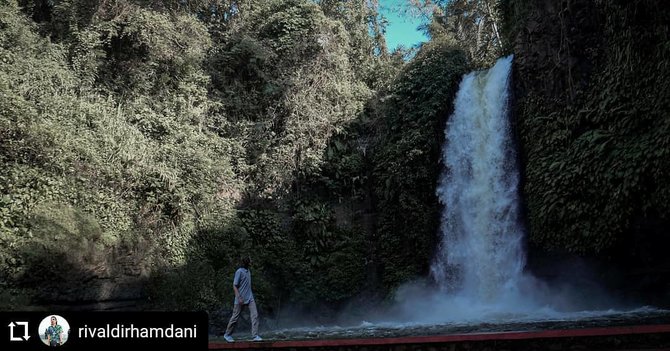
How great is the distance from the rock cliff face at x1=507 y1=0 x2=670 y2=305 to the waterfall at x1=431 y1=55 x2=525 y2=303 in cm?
54

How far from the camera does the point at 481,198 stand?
14.1 meters

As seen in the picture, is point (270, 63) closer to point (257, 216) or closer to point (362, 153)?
point (362, 153)

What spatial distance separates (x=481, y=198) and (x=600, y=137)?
3.60 meters

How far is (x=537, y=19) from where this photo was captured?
13.9 m

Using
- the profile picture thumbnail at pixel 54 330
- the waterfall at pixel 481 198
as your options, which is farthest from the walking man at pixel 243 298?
the waterfall at pixel 481 198

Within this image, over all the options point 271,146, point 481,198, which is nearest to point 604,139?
point 481,198

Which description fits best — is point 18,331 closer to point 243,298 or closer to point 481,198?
point 243,298

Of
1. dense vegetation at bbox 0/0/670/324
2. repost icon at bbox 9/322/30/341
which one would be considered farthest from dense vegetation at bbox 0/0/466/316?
repost icon at bbox 9/322/30/341

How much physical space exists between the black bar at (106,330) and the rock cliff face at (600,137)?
31.3ft

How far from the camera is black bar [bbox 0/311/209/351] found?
4.84m

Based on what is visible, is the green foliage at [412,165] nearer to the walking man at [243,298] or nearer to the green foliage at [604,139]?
the green foliage at [604,139]

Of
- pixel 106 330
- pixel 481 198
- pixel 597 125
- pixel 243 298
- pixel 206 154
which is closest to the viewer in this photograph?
pixel 106 330

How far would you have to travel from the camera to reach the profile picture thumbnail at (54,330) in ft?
15.9

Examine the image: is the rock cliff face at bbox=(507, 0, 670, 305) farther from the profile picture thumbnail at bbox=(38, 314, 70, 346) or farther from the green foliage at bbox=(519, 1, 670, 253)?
the profile picture thumbnail at bbox=(38, 314, 70, 346)
